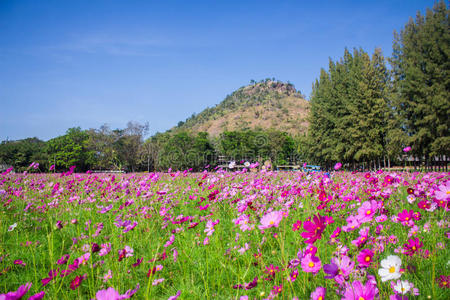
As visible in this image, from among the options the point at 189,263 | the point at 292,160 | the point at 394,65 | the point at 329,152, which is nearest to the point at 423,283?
the point at 189,263

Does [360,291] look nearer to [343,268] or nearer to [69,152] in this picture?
[343,268]

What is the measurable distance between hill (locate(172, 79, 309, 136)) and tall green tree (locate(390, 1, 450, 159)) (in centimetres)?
6998

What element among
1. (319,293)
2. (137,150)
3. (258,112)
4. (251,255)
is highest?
(258,112)

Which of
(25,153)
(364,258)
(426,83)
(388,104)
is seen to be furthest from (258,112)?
(364,258)

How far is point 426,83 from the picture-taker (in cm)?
1831

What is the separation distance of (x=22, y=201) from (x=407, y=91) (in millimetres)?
23260

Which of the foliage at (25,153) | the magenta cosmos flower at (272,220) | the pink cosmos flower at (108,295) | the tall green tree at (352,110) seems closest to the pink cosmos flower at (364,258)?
the magenta cosmos flower at (272,220)

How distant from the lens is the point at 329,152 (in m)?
26.8

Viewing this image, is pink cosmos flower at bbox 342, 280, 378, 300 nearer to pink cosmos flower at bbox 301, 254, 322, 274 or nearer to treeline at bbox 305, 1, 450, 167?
pink cosmos flower at bbox 301, 254, 322, 274

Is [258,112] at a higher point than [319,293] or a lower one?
higher

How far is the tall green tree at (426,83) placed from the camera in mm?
17078

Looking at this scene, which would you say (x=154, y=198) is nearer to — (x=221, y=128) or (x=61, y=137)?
(x=61, y=137)

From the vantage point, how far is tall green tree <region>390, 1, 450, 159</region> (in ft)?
56.0

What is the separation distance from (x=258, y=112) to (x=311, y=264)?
12276 cm
